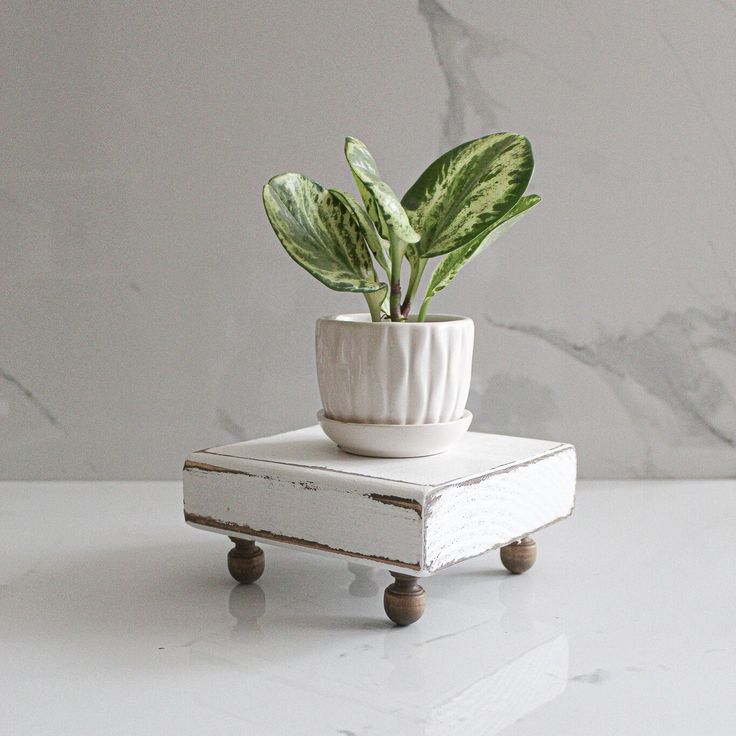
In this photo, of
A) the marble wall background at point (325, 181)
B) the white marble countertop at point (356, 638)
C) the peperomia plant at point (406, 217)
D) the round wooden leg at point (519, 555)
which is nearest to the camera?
the white marble countertop at point (356, 638)

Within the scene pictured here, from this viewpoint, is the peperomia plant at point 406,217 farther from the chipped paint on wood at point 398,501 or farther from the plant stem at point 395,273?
the chipped paint on wood at point 398,501

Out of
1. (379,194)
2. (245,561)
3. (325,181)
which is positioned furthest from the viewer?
(325,181)

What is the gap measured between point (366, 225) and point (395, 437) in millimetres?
138

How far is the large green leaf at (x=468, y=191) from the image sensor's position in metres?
0.63

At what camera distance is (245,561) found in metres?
0.72

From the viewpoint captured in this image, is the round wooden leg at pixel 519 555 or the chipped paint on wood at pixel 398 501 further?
the round wooden leg at pixel 519 555

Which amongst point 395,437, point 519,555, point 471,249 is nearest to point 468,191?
point 471,249

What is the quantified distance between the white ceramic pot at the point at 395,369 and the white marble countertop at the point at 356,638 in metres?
0.13

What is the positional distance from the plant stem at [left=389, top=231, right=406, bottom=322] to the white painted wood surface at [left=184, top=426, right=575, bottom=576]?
10 cm

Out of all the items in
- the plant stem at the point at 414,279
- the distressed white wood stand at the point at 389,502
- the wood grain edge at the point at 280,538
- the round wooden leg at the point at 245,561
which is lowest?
the round wooden leg at the point at 245,561

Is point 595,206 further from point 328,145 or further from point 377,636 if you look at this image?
point 377,636

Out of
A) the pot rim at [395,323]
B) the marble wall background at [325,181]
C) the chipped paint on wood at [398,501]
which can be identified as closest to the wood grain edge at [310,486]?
the chipped paint on wood at [398,501]

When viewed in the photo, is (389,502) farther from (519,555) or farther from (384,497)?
(519,555)

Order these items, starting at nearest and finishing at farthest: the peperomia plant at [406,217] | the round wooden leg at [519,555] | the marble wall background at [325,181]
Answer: the peperomia plant at [406,217] < the round wooden leg at [519,555] < the marble wall background at [325,181]
